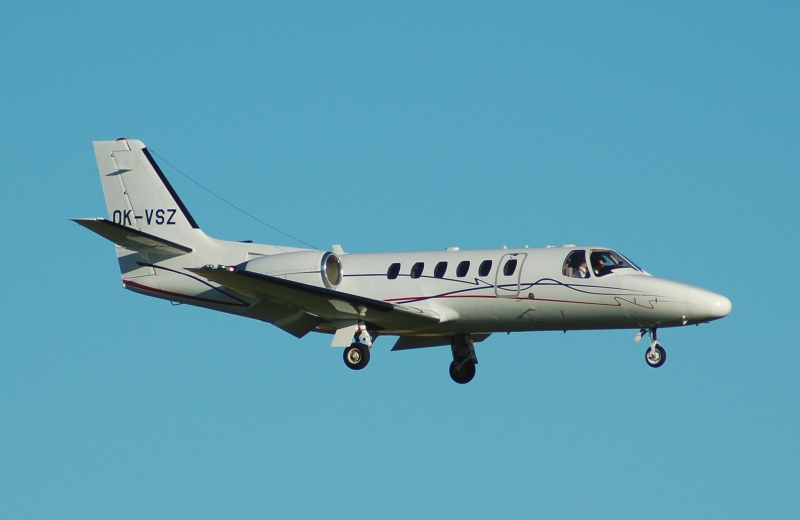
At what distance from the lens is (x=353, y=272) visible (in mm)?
31234

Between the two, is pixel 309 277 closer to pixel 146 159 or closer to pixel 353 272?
pixel 353 272

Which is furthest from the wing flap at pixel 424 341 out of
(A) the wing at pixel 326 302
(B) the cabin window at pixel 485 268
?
(B) the cabin window at pixel 485 268

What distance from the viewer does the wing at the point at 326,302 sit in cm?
2892

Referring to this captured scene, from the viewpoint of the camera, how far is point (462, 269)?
29.9 meters

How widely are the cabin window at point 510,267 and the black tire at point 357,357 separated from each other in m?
3.73

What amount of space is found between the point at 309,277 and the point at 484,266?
4.08 m

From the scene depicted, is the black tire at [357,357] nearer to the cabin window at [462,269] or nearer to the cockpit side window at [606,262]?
the cabin window at [462,269]

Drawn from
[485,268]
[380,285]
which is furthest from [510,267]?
[380,285]

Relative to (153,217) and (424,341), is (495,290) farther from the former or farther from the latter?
(153,217)

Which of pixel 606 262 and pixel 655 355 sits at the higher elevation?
pixel 606 262

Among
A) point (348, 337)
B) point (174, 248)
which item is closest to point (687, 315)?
point (348, 337)

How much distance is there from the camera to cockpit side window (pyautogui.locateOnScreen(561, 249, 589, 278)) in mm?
28719

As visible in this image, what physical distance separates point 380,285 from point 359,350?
163 centimetres

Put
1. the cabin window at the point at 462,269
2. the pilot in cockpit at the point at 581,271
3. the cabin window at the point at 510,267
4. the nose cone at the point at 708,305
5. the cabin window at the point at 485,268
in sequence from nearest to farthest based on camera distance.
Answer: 1. the nose cone at the point at 708,305
2. the pilot in cockpit at the point at 581,271
3. the cabin window at the point at 510,267
4. the cabin window at the point at 485,268
5. the cabin window at the point at 462,269
